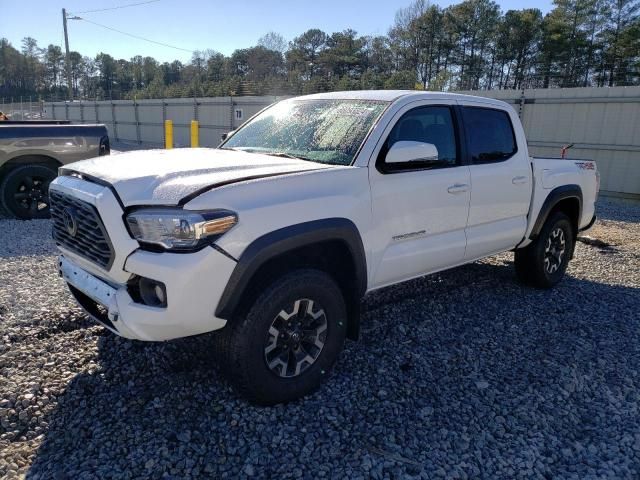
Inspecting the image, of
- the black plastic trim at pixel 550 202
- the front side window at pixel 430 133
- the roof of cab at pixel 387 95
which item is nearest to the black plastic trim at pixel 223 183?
the front side window at pixel 430 133

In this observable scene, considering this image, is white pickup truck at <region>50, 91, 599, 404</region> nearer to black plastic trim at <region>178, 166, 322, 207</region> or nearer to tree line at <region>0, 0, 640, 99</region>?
black plastic trim at <region>178, 166, 322, 207</region>

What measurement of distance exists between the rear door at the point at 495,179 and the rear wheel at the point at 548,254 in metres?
0.54

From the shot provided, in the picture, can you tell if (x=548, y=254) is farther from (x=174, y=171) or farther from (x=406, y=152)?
(x=174, y=171)

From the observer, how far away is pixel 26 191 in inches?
308

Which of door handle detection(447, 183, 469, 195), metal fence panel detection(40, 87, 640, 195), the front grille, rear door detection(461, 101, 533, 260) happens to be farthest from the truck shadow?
metal fence panel detection(40, 87, 640, 195)

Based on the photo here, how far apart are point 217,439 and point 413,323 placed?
A: 85.4 inches

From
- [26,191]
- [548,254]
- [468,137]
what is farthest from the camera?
[26,191]

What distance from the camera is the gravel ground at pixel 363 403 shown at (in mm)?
2668

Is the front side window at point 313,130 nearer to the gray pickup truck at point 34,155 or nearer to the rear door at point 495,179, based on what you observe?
the rear door at point 495,179

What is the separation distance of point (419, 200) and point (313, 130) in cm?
95

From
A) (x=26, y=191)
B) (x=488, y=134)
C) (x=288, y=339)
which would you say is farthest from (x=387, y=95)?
(x=26, y=191)

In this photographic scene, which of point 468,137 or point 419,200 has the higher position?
point 468,137

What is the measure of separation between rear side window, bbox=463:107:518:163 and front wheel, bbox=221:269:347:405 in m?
1.97

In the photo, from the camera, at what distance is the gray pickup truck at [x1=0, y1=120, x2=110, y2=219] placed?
298 inches
